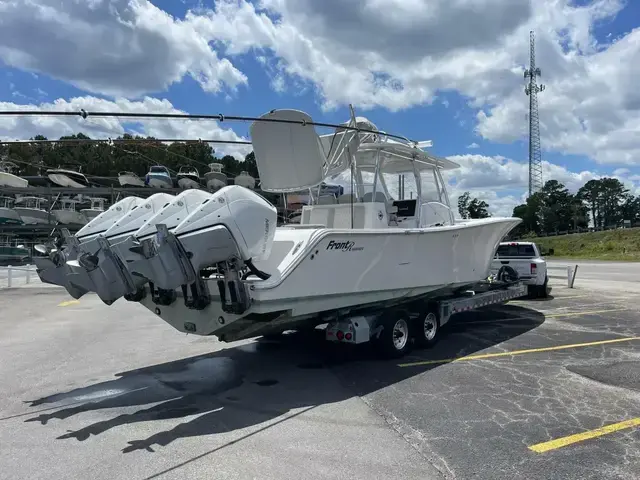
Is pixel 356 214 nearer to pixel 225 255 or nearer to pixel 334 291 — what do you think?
pixel 334 291

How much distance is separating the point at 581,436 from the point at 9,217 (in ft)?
153

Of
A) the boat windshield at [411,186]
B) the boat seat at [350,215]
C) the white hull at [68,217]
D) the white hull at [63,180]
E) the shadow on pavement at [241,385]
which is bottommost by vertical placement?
the shadow on pavement at [241,385]

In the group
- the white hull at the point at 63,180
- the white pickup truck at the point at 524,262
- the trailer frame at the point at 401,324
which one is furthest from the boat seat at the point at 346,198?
the white hull at the point at 63,180

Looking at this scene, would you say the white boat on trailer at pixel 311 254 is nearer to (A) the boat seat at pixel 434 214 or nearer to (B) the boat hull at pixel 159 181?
(A) the boat seat at pixel 434 214

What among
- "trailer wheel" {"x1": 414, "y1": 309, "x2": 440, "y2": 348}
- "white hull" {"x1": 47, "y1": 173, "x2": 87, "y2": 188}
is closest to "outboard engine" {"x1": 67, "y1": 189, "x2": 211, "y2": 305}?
"trailer wheel" {"x1": 414, "y1": 309, "x2": 440, "y2": 348}

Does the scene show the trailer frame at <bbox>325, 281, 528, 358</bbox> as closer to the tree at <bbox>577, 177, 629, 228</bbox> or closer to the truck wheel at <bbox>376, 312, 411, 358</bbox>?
the truck wheel at <bbox>376, 312, 411, 358</bbox>

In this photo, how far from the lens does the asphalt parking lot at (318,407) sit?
13.2 feet

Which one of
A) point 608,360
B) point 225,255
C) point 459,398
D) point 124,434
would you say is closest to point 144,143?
point 225,255

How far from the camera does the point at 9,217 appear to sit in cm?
4178

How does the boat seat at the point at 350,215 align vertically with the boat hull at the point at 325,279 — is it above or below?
above

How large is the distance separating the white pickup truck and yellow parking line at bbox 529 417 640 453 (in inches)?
361

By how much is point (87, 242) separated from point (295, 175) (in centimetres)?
348

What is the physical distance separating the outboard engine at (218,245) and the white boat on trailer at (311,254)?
1cm

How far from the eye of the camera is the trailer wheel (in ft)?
26.1
